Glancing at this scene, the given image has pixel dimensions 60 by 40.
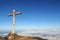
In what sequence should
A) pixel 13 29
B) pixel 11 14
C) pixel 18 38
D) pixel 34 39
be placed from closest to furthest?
pixel 34 39 < pixel 18 38 < pixel 13 29 < pixel 11 14

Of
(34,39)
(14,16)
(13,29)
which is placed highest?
(14,16)

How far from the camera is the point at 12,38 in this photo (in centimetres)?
1575

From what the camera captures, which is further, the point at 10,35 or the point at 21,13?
the point at 21,13

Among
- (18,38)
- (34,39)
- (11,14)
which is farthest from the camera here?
(11,14)

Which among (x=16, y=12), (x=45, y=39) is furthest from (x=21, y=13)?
(x=45, y=39)

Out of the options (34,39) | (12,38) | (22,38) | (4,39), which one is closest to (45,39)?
(34,39)

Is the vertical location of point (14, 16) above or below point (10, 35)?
above

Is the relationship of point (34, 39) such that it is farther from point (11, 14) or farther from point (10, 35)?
point (11, 14)

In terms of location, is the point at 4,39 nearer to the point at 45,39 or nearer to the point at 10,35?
the point at 10,35

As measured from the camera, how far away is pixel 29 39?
575 inches

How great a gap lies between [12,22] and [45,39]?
503 cm

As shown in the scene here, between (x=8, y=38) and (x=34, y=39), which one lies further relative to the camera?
A: (x=8, y=38)

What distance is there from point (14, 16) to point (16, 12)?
1.90 ft

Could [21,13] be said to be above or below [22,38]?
above
